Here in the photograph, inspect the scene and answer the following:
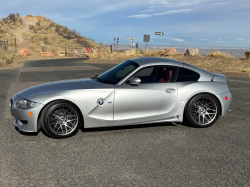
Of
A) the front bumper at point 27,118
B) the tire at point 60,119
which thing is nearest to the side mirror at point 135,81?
the tire at point 60,119

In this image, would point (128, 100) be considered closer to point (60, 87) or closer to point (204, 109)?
point (60, 87)

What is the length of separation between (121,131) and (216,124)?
218cm

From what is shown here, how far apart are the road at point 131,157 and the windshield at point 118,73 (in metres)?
1.02

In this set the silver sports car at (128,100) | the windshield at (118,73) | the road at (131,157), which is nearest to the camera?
the road at (131,157)

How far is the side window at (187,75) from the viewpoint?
221 inches

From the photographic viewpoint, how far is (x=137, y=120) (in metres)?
5.23

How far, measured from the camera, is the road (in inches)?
136

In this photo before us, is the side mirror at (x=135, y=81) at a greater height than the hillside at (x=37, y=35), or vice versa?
the hillside at (x=37, y=35)

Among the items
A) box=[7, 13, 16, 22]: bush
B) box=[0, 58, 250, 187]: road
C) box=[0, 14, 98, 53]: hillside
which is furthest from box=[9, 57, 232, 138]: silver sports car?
box=[7, 13, 16, 22]: bush

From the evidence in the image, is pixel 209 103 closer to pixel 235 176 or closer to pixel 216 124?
pixel 216 124

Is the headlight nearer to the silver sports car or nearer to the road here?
the silver sports car

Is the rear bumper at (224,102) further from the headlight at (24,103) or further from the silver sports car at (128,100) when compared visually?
the headlight at (24,103)

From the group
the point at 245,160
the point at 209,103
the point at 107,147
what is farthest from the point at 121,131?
the point at 245,160

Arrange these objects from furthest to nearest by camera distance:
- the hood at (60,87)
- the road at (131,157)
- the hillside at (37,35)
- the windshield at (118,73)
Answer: the hillside at (37,35) → the windshield at (118,73) → the hood at (60,87) → the road at (131,157)
